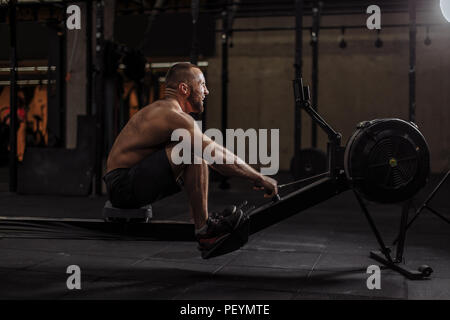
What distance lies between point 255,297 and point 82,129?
6108 mm

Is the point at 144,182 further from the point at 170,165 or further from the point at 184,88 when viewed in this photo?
the point at 184,88

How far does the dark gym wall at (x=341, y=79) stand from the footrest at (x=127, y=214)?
10.3 meters

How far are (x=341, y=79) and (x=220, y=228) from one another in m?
10.8

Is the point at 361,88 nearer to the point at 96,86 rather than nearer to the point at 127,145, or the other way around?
the point at 96,86

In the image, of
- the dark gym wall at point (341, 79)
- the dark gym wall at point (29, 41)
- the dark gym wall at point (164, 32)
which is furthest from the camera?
the dark gym wall at point (341, 79)

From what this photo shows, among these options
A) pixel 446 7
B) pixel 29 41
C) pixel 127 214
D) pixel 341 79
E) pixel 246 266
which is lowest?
pixel 246 266

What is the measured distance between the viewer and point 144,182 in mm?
3438

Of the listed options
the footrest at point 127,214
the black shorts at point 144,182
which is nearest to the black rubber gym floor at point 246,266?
the footrest at point 127,214

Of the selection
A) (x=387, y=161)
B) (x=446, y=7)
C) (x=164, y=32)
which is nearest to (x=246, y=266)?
(x=387, y=161)

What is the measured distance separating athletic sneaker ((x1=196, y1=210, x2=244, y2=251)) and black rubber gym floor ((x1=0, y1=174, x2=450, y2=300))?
266 mm

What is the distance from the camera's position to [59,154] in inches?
344

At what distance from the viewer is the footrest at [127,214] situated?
3656 millimetres

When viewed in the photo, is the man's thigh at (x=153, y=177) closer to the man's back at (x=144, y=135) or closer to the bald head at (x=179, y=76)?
the man's back at (x=144, y=135)
